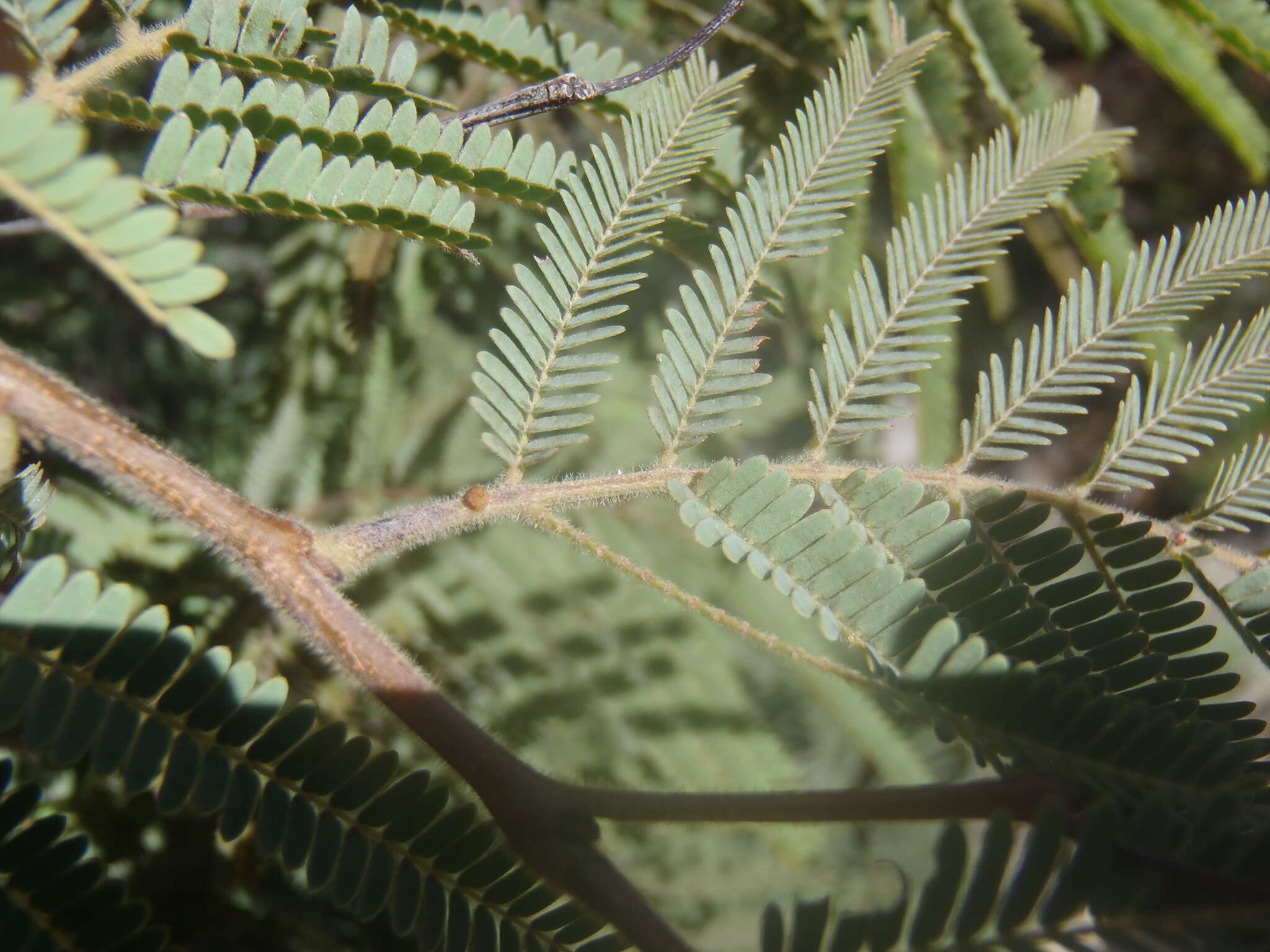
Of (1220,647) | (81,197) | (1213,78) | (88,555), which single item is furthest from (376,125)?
(1220,647)

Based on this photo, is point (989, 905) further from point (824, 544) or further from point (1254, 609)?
point (1254, 609)

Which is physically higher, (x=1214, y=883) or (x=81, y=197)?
(x=81, y=197)

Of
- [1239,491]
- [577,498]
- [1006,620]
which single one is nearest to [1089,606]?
[1006,620]

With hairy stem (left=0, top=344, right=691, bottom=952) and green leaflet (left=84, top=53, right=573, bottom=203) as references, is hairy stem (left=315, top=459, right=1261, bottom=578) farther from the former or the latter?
green leaflet (left=84, top=53, right=573, bottom=203)

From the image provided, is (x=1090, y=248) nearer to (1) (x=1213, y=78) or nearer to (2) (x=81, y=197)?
(1) (x=1213, y=78)

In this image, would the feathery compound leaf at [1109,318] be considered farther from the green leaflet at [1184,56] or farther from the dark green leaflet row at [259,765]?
the dark green leaflet row at [259,765]

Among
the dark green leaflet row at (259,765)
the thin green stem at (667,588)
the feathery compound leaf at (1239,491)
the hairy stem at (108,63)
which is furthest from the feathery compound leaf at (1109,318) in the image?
the hairy stem at (108,63)

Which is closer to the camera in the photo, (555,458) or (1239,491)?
(1239,491)
